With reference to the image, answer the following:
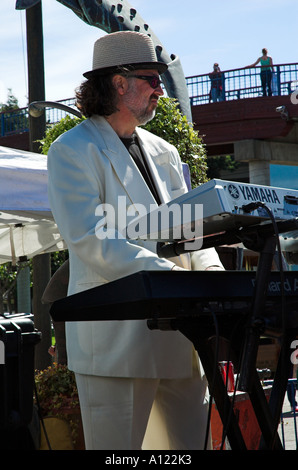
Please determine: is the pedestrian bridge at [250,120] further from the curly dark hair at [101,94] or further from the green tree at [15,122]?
the curly dark hair at [101,94]

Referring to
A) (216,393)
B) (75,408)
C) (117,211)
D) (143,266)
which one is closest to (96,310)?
(143,266)

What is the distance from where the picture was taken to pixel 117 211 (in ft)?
7.71

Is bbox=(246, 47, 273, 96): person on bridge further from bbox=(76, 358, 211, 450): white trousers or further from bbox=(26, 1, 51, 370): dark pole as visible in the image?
bbox=(76, 358, 211, 450): white trousers

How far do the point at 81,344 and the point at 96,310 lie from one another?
0.54 meters

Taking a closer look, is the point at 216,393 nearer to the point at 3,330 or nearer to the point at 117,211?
the point at 117,211

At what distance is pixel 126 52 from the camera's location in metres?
2.51

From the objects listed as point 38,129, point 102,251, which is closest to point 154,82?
point 102,251

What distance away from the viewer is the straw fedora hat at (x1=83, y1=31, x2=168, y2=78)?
2.51m

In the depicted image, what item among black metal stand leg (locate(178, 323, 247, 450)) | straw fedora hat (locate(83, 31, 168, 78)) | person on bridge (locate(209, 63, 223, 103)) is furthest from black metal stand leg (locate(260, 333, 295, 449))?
person on bridge (locate(209, 63, 223, 103))

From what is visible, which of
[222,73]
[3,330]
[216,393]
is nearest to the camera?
[216,393]

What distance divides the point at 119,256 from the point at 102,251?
0.21 ft

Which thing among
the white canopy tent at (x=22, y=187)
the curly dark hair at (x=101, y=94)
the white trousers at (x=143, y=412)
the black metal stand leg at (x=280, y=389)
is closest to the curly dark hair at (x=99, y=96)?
the curly dark hair at (x=101, y=94)

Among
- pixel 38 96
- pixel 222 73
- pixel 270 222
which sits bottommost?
pixel 270 222
